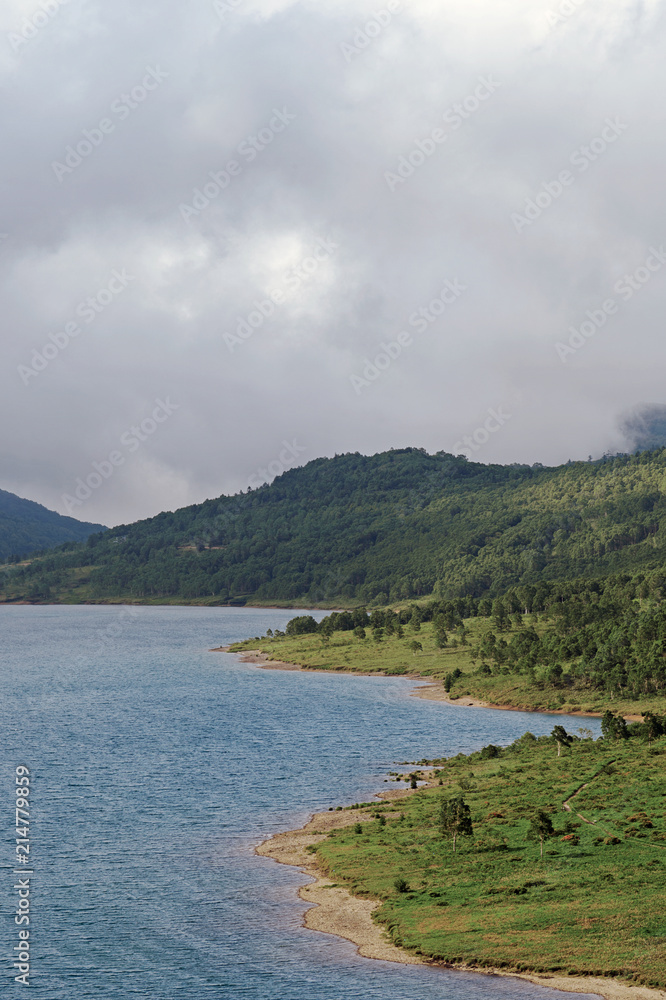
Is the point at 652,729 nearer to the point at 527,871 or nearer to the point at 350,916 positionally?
the point at 527,871

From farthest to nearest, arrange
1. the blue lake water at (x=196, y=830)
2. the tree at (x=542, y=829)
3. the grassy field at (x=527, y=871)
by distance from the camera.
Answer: the tree at (x=542, y=829), the grassy field at (x=527, y=871), the blue lake water at (x=196, y=830)

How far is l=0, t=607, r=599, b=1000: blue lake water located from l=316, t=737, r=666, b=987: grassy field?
13.3 feet

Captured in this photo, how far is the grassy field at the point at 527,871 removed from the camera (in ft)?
172

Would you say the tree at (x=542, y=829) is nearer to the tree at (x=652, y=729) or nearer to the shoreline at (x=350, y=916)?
the shoreline at (x=350, y=916)

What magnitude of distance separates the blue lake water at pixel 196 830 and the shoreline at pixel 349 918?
3.33 feet

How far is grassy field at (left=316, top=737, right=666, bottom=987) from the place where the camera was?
52375 mm

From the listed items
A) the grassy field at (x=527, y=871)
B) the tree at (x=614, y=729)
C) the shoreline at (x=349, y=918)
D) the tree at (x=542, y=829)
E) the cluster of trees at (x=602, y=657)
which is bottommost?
the shoreline at (x=349, y=918)

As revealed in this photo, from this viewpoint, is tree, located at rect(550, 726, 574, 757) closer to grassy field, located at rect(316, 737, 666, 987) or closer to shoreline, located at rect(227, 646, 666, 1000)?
grassy field, located at rect(316, 737, 666, 987)

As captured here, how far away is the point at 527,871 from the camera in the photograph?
65.1 meters

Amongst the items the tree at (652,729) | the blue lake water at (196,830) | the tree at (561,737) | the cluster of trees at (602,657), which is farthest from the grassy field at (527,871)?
the cluster of trees at (602,657)

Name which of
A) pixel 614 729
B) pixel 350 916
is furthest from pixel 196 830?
pixel 614 729

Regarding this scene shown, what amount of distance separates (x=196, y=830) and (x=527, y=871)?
31.2 meters

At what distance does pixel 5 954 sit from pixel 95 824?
2828 centimetres

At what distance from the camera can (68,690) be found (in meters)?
188
